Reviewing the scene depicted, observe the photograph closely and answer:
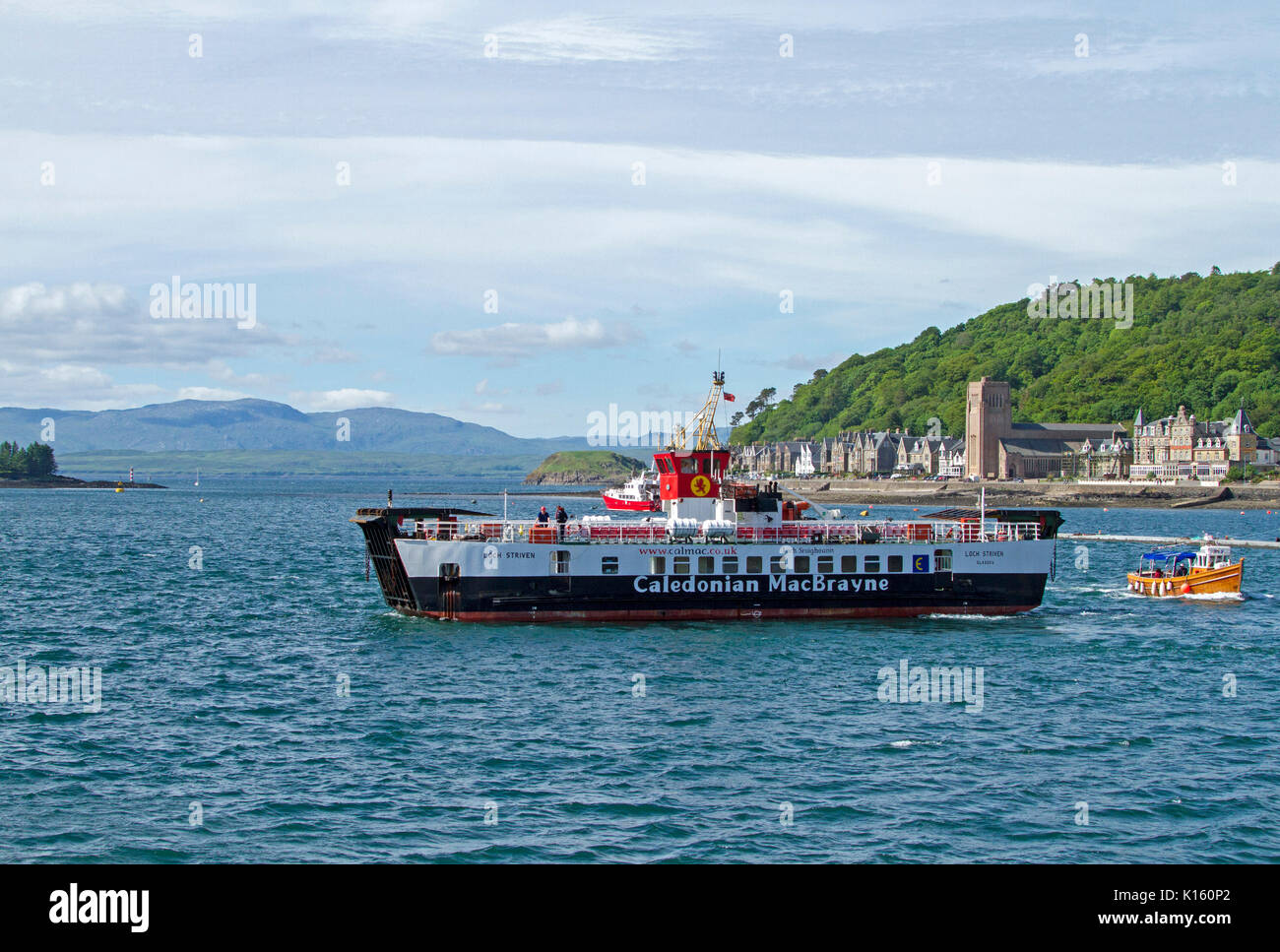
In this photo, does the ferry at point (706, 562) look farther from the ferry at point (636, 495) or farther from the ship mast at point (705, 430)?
the ferry at point (636, 495)

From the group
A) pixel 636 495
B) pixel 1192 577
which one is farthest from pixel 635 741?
pixel 636 495

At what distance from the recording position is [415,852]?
21906 mm

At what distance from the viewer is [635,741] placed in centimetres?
3070

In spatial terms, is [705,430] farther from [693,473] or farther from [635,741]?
[635,741]

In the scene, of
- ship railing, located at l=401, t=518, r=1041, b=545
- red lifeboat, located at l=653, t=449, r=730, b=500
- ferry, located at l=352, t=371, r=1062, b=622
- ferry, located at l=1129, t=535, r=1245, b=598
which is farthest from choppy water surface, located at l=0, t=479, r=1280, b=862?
red lifeboat, located at l=653, t=449, r=730, b=500

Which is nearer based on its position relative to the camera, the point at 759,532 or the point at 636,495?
the point at 759,532

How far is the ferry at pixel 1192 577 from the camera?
2516 inches

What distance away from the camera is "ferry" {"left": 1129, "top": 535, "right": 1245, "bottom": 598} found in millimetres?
63906

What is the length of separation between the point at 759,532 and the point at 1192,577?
28.3 m

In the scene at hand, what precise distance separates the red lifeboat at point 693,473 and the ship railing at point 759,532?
200 centimetres

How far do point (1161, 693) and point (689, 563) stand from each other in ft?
66.9

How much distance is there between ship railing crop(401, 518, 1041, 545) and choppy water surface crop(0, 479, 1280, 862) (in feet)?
13.2
